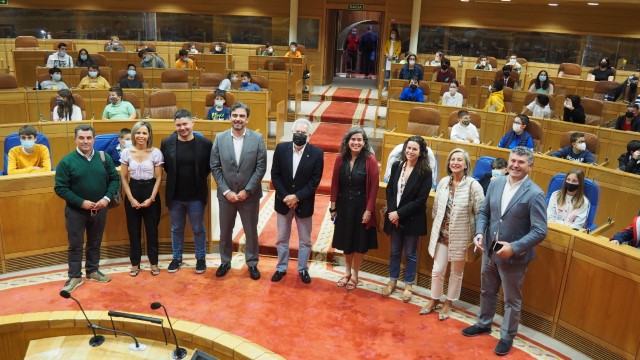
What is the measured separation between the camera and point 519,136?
6824 millimetres

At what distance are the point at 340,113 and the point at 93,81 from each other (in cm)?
448

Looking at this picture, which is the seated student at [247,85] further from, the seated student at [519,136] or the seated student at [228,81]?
the seated student at [519,136]

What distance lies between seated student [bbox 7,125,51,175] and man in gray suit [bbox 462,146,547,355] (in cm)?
405

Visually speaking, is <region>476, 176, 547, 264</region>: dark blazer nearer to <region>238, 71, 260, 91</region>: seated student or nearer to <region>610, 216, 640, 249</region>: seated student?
<region>610, 216, 640, 249</region>: seated student

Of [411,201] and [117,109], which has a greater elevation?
[117,109]

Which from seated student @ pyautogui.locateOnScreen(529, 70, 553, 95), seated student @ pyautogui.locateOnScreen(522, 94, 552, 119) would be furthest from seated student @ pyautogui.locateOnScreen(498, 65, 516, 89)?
seated student @ pyautogui.locateOnScreen(522, 94, 552, 119)

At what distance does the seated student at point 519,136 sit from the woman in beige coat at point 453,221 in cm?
265

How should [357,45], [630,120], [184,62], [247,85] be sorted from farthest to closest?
[357,45]
[184,62]
[247,85]
[630,120]

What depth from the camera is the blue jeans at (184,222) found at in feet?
16.6

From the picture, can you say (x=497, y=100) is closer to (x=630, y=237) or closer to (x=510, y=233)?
(x=630, y=237)

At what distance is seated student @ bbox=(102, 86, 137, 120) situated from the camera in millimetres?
7457

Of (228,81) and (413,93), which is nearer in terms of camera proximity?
(413,93)

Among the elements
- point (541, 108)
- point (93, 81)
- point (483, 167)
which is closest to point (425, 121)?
point (541, 108)

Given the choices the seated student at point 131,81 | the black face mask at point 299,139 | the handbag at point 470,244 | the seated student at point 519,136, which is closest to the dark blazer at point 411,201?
the handbag at point 470,244
